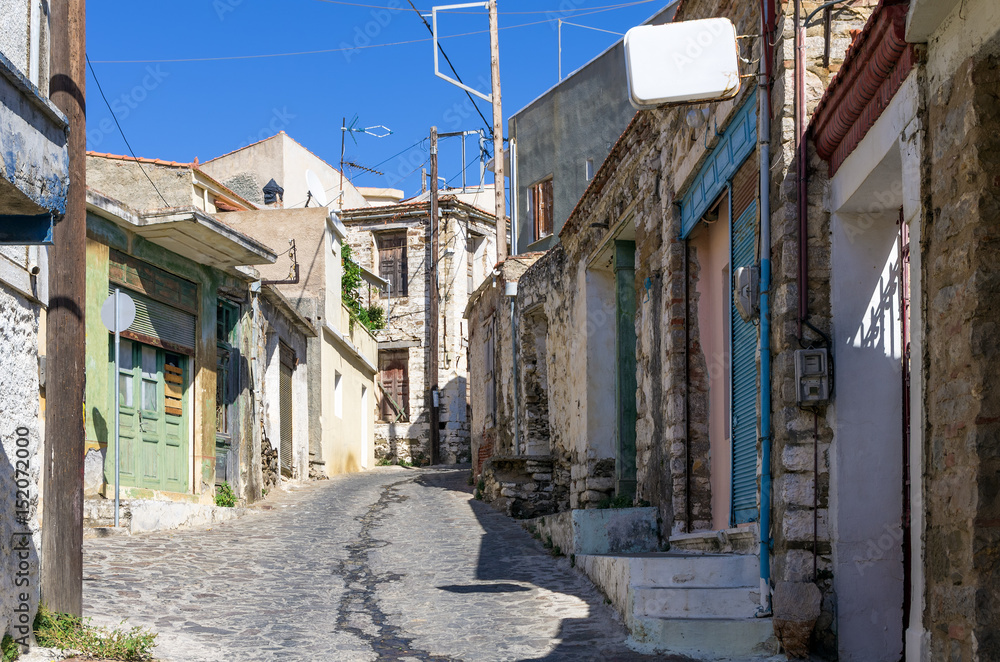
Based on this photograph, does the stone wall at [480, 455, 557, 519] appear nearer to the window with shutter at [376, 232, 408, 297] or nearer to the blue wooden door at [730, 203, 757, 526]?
the blue wooden door at [730, 203, 757, 526]

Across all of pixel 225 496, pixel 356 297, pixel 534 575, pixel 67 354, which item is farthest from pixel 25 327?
pixel 356 297

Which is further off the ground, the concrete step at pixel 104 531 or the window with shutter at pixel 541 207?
the window with shutter at pixel 541 207

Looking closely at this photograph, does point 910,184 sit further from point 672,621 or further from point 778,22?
point 672,621

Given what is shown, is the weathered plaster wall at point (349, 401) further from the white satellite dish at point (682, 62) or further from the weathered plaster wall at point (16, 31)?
the white satellite dish at point (682, 62)

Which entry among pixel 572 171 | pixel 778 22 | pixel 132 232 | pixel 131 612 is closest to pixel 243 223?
pixel 572 171

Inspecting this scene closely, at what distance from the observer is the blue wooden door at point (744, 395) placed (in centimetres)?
714

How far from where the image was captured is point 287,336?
17.8m

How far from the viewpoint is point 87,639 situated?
596 cm

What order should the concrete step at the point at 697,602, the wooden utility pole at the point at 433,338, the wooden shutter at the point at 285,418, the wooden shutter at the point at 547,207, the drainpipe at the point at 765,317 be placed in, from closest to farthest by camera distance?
1. the drainpipe at the point at 765,317
2. the concrete step at the point at 697,602
3. the wooden shutter at the point at 285,418
4. the wooden shutter at the point at 547,207
5. the wooden utility pole at the point at 433,338

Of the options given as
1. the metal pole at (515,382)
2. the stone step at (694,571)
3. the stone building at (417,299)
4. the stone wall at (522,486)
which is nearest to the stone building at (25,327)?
the stone step at (694,571)

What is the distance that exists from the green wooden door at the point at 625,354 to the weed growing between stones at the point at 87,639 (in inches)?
245

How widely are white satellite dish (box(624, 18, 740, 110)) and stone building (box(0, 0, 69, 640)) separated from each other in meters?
3.08

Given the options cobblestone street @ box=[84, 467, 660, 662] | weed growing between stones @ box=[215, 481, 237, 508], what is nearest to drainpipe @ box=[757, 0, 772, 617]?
cobblestone street @ box=[84, 467, 660, 662]

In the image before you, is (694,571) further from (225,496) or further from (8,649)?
(225,496)
